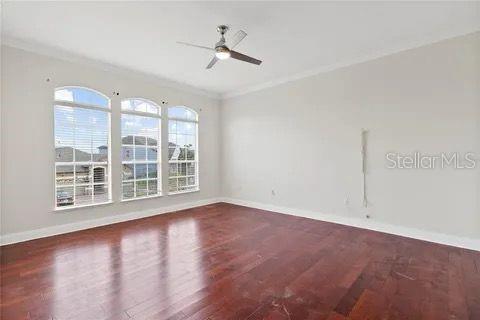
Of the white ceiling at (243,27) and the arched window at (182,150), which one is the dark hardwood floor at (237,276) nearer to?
the arched window at (182,150)

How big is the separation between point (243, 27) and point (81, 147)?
137 inches

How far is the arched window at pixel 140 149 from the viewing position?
5043mm

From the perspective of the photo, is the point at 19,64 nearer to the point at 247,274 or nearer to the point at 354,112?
the point at 247,274

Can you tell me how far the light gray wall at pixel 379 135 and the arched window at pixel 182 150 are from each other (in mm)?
1486

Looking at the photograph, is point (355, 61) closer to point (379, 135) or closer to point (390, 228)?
point (379, 135)

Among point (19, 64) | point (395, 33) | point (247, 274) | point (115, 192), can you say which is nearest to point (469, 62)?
point (395, 33)

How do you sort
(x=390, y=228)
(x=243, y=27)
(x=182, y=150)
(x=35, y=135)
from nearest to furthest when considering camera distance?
1. (x=243, y=27)
2. (x=35, y=135)
3. (x=390, y=228)
4. (x=182, y=150)

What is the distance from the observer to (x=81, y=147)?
14.5 feet

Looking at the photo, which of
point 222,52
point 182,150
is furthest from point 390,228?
point 182,150

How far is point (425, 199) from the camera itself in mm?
3768

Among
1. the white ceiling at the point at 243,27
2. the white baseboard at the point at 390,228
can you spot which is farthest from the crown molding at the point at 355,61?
the white baseboard at the point at 390,228

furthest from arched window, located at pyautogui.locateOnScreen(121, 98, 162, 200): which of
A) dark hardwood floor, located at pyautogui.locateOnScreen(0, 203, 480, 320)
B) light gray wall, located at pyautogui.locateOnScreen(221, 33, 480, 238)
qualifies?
light gray wall, located at pyautogui.locateOnScreen(221, 33, 480, 238)

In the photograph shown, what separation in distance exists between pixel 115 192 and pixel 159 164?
3.63 ft

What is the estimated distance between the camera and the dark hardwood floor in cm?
209
